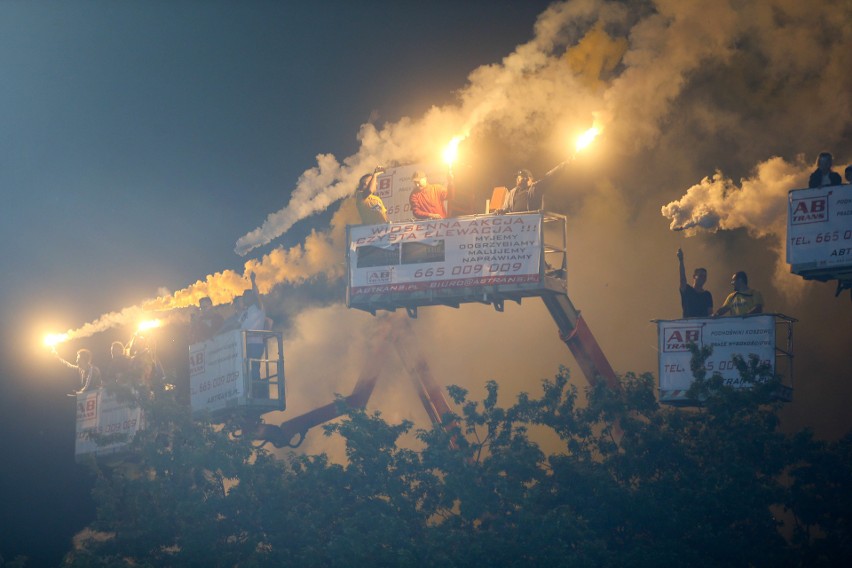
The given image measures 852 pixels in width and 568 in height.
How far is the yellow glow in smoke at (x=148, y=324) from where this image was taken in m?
48.7

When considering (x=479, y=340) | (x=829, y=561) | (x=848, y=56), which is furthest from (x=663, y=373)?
(x=479, y=340)

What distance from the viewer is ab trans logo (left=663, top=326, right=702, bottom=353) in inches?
1477

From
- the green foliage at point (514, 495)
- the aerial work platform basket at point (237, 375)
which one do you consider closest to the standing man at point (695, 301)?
the green foliage at point (514, 495)

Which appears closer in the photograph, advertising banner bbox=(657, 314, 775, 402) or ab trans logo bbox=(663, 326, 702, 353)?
advertising banner bbox=(657, 314, 775, 402)

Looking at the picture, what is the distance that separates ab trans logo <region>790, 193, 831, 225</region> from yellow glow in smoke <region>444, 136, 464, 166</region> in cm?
1208

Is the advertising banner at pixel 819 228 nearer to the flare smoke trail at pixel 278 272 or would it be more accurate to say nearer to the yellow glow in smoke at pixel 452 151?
the yellow glow in smoke at pixel 452 151

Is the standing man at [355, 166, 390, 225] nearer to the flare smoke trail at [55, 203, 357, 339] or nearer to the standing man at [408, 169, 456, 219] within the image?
the standing man at [408, 169, 456, 219]

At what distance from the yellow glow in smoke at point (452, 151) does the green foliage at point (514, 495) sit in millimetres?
9062

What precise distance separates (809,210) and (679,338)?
5.02m

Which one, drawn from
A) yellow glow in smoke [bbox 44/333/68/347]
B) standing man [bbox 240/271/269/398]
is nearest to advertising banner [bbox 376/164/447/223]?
standing man [bbox 240/271/269/398]

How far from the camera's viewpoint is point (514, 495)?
3525 centimetres

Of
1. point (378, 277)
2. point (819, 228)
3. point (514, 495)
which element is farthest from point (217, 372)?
point (819, 228)

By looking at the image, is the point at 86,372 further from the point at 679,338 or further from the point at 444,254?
the point at 679,338

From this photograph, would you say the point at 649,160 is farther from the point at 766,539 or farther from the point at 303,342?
the point at 766,539
